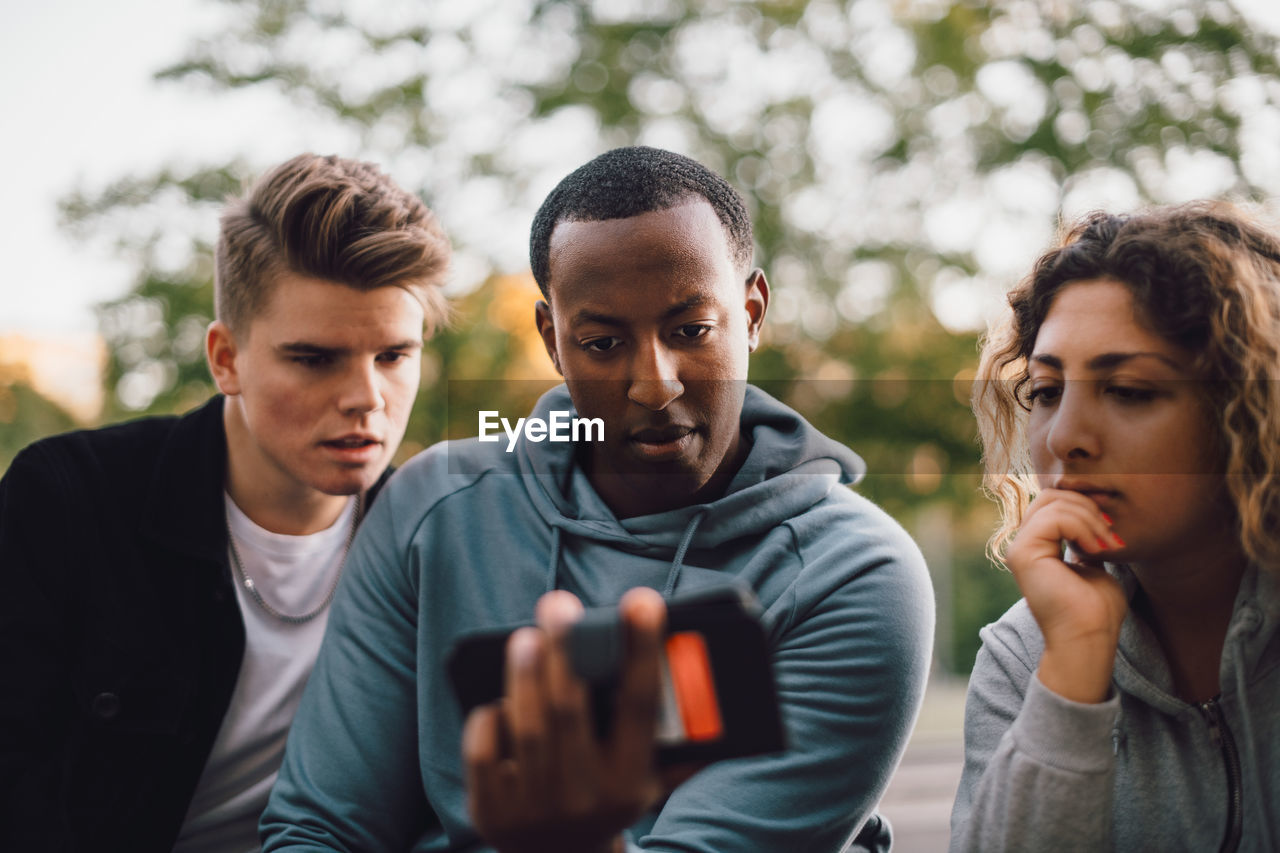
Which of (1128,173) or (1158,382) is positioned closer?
(1158,382)

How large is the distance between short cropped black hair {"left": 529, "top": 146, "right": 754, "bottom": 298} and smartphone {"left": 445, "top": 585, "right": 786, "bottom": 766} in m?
1.14

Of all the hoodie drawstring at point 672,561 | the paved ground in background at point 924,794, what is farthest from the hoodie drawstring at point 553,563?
the paved ground in background at point 924,794

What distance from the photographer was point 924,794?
17.8 feet

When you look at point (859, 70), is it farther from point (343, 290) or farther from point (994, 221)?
point (343, 290)

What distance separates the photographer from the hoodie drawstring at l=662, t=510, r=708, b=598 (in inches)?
89.5

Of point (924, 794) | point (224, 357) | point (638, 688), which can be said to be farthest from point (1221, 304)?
point (924, 794)

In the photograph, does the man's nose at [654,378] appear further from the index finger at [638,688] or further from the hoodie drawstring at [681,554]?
the index finger at [638,688]

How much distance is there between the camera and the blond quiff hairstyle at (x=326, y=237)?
278 centimetres

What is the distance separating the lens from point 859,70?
9312mm

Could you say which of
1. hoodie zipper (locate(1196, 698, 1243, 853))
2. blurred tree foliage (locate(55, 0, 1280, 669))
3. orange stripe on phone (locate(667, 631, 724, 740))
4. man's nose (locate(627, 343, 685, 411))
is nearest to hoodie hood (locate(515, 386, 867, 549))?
man's nose (locate(627, 343, 685, 411))

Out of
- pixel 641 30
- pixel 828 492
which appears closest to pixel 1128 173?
pixel 641 30

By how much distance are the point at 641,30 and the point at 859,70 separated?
1888 millimetres

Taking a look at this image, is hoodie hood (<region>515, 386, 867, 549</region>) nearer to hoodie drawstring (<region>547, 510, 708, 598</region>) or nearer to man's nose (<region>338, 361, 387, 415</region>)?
hoodie drawstring (<region>547, 510, 708, 598</region>)

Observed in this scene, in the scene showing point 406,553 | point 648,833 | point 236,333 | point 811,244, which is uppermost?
point 811,244
